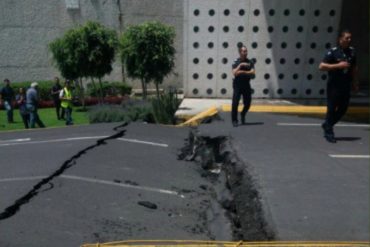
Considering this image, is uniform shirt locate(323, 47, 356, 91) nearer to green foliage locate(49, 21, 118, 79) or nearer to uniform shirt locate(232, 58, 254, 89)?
uniform shirt locate(232, 58, 254, 89)

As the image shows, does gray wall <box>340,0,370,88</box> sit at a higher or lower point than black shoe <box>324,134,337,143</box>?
higher

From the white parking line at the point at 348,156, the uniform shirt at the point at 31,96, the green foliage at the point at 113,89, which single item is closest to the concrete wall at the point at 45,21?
the green foliage at the point at 113,89

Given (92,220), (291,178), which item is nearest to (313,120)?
(291,178)

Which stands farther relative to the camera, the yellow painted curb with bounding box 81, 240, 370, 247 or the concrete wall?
the concrete wall

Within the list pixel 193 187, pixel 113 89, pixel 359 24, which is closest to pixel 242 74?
pixel 193 187

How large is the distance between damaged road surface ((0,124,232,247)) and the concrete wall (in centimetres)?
1406

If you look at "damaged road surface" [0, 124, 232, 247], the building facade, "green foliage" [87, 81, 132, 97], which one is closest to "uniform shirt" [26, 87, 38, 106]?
"damaged road surface" [0, 124, 232, 247]

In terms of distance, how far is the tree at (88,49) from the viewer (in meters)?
17.9

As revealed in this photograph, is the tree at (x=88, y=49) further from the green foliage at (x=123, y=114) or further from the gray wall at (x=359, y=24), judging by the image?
the gray wall at (x=359, y=24)

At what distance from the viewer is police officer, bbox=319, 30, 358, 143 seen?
24.0ft

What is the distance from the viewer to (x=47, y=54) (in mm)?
22391

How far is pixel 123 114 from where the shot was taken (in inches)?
492

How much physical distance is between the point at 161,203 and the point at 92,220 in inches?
42.0

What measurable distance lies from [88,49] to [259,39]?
6.20 metres
